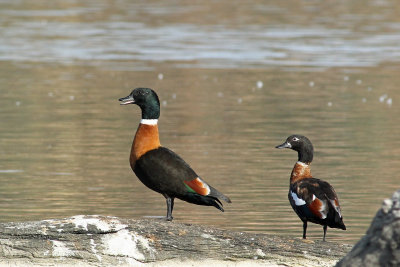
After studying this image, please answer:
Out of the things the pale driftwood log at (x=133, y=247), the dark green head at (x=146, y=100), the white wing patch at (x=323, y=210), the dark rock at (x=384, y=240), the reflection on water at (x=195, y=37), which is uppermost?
the reflection on water at (x=195, y=37)

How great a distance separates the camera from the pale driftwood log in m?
7.84

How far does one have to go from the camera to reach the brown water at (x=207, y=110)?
11.3 meters

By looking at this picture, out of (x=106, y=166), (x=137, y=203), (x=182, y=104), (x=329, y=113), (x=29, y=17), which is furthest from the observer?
(x=29, y=17)

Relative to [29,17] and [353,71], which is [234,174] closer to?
[353,71]

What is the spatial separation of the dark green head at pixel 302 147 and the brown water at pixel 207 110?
827 mm

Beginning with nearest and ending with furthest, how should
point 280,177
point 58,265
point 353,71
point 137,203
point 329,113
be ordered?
point 58,265 < point 137,203 < point 280,177 < point 329,113 < point 353,71

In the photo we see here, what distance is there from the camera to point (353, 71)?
78.0ft

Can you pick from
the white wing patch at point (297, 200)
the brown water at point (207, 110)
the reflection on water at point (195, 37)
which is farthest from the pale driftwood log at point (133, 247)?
the reflection on water at point (195, 37)

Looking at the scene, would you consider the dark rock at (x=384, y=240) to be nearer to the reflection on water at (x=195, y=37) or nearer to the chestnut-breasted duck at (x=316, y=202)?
the chestnut-breasted duck at (x=316, y=202)

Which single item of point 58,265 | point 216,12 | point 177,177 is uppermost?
point 216,12

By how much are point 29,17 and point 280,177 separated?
2719 centimetres

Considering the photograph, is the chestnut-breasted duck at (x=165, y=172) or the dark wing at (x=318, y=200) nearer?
the dark wing at (x=318, y=200)

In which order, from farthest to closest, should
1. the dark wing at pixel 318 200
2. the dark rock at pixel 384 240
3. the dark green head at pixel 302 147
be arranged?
the dark green head at pixel 302 147 → the dark wing at pixel 318 200 → the dark rock at pixel 384 240

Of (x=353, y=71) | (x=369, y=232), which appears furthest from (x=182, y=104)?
(x=369, y=232)
